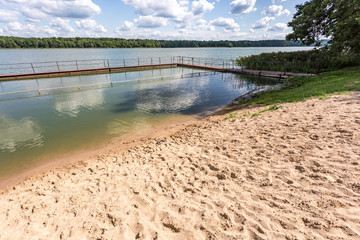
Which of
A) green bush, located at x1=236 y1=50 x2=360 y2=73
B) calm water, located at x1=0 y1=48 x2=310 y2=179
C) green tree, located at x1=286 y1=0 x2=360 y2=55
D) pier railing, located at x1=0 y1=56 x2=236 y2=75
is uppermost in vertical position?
green tree, located at x1=286 y1=0 x2=360 y2=55

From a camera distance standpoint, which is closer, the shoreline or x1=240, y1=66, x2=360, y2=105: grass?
the shoreline

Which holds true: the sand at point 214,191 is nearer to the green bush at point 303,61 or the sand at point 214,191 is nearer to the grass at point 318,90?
the grass at point 318,90

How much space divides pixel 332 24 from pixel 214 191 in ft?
68.4

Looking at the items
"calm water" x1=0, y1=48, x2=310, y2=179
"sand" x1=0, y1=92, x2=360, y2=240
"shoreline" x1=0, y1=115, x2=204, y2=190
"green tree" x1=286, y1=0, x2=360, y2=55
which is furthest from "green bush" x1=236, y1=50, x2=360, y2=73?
"shoreline" x1=0, y1=115, x2=204, y2=190

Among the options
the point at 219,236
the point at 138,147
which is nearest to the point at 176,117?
the point at 138,147

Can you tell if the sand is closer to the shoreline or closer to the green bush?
the shoreline

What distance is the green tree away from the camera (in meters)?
13.7

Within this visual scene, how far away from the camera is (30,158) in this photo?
6.83 metres

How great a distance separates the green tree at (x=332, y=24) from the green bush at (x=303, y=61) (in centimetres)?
238

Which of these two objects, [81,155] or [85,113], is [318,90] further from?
[85,113]

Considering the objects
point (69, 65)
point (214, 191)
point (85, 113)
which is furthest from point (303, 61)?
point (69, 65)

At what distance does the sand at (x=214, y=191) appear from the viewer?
279cm

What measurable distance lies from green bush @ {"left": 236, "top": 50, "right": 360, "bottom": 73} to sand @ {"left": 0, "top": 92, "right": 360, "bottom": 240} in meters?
19.6

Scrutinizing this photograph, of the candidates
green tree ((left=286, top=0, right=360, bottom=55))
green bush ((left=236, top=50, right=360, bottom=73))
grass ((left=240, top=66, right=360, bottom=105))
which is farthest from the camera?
green bush ((left=236, top=50, right=360, bottom=73))
